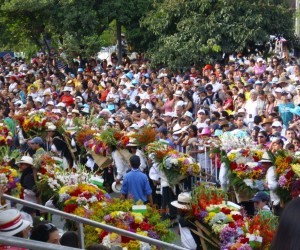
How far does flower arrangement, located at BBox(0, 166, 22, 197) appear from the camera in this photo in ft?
40.3

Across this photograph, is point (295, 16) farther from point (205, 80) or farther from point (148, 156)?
point (148, 156)

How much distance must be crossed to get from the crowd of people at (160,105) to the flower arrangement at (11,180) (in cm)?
47

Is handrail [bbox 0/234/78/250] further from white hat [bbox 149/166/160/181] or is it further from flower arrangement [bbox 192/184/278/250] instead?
white hat [bbox 149/166/160/181]

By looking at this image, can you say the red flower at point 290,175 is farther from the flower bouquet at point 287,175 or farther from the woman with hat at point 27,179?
the woman with hat at point 27,179

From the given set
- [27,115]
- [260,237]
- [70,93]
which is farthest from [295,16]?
[260,237]

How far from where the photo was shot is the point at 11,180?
12453 millimetres

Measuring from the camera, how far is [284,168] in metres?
12.7

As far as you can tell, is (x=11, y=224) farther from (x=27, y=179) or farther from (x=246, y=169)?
(x=246, y=169)

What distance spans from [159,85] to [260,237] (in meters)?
15.0

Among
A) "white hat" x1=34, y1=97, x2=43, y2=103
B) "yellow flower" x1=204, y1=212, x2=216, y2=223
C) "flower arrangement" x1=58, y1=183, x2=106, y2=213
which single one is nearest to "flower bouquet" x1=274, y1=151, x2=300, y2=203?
"yellow flower" x1=204, y1=212, x2=216, y2=223

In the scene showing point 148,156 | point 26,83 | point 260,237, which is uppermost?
point 260,237

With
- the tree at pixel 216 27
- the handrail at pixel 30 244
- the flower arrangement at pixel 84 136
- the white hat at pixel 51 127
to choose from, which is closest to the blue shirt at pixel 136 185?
the flower arrangement at pixel 84 136

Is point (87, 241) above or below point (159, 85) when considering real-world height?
above

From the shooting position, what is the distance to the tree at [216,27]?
2698 cm
